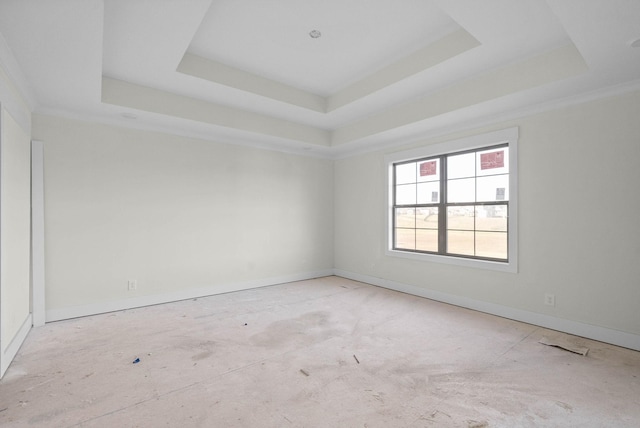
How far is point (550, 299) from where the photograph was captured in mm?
3521

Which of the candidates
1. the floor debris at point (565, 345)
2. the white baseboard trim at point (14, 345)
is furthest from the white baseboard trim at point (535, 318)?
the white baseboard trim at point (14, 345)

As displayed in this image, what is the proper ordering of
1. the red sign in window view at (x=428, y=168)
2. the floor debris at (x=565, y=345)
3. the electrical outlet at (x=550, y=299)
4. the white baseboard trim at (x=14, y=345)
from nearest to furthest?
the white baseboard trim at (x=14, y=345), the floor debris at (x=565, y=345), the electrical outlet at (x=550, y=299), the red sign in window view at (x=428, y=168)

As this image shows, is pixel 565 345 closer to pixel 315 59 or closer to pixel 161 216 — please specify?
pixel 315 59

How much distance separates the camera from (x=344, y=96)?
14.0 feet

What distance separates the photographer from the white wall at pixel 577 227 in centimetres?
304

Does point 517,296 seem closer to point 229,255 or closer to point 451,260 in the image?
point 451,260

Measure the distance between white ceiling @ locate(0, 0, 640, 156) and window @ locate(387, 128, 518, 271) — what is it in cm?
41

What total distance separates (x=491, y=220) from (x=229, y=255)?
3.87 metres

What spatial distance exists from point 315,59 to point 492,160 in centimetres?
260

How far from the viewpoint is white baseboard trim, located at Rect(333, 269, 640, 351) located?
10.0ft

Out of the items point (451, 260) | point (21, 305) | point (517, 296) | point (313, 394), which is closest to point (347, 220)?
point (451, 260)

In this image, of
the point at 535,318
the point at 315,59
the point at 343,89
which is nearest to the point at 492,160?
the point at 535,318

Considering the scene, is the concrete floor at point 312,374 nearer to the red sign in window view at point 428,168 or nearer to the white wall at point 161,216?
the white wall at point 161,216

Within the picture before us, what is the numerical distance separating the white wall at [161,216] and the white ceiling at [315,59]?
1.22 feet
